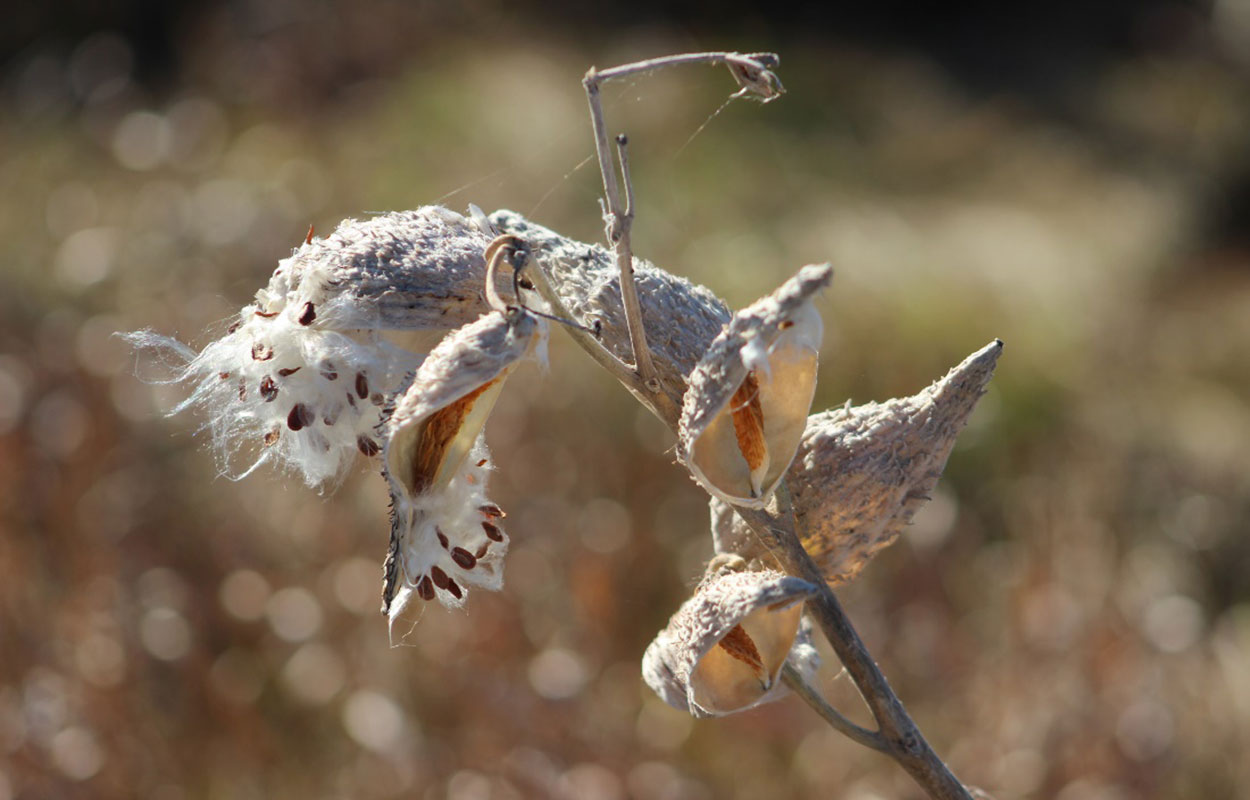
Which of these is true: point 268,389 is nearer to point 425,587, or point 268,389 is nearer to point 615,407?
point 425,587

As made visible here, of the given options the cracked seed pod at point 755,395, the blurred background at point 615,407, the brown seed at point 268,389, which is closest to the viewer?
the cracked seed pod at point 755,395

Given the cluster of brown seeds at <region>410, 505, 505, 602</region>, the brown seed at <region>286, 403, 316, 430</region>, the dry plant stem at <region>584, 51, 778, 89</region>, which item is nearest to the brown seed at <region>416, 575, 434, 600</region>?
the cluster of brown seeds at <region>410, 505, 505, 602</region>

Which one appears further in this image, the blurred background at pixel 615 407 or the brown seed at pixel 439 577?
the blurred background at pixel 615 407

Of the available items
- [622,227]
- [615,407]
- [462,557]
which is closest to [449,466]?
[462,557]

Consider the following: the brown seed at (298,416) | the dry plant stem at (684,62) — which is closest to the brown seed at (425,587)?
the brown seed at (298,416)

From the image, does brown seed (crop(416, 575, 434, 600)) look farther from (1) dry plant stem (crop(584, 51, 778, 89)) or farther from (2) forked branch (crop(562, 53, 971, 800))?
(1) dry plant stem (crop(584, 51, 778, 89))

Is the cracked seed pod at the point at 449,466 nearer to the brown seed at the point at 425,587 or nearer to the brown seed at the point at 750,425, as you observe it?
the brown seed at the point at 425,587

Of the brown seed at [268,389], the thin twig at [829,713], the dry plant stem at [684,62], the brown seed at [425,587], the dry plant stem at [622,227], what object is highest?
the dry plant stem at [684,62]

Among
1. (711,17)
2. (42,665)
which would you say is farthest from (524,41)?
(42,665)

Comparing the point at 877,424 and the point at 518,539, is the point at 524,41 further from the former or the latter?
the point at 877,424
